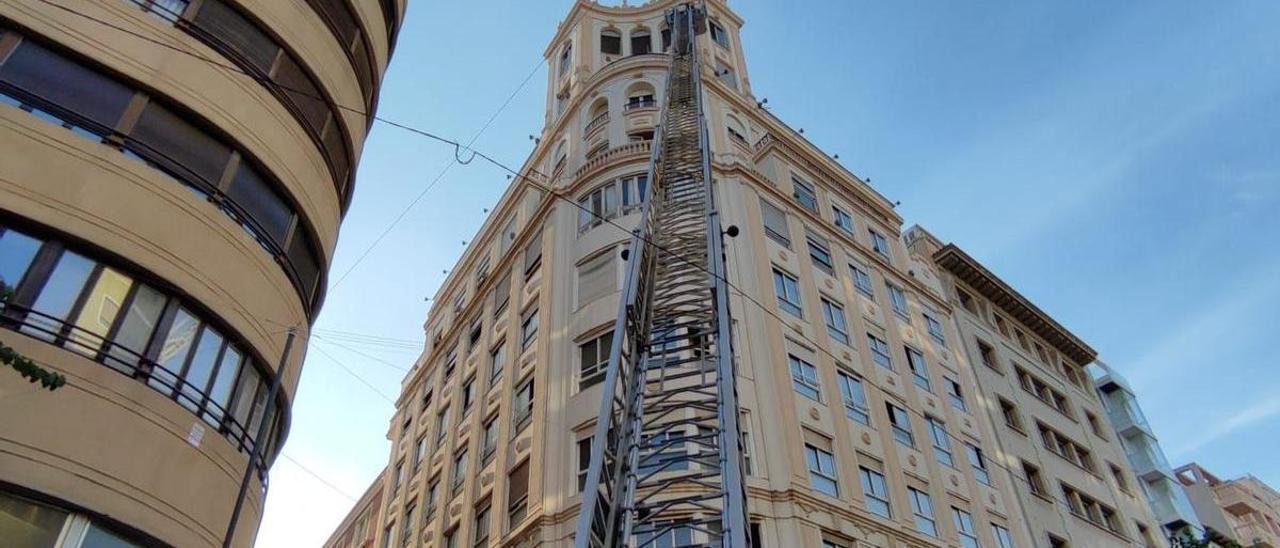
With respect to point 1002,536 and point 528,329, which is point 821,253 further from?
point 1002,536

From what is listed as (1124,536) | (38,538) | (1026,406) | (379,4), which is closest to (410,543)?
(379,4)

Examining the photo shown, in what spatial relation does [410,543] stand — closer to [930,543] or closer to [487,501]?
[487,501]

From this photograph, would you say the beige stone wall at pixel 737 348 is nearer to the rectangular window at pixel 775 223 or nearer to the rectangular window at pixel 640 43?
the rectangular window at pixel 775 223

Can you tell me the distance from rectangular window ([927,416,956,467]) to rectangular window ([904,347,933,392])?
139 centimetres

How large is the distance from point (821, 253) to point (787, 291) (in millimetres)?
4356

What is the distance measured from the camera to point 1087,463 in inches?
1506

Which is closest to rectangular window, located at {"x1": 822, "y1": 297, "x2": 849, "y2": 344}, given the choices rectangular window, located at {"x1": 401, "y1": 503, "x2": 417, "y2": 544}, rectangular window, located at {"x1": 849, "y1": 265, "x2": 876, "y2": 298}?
rectangular window, located at {"x1": 849, "y1": 265, "x2": 876, "y2": 298}

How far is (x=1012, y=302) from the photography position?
1652 inches

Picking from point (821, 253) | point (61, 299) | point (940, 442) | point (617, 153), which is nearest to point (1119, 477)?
point (940, 442)

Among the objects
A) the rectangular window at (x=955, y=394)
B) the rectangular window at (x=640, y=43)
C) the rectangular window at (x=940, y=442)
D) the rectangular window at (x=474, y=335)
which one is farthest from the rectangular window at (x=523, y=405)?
the rectangular window at (x=640, y=43)

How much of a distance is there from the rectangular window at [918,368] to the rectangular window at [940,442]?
1.39 meters

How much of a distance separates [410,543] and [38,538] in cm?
2118

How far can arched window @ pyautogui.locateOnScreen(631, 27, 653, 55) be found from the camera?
1512 inches

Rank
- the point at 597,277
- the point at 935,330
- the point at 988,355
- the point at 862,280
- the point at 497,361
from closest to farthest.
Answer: the point at 597,277
the point at 497,361
the point at 862,280
the point at 935,330
the point at 988,355
